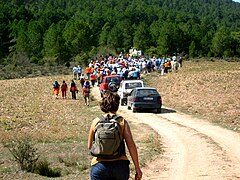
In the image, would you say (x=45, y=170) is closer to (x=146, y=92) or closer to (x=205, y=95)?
(x=146, y=92)

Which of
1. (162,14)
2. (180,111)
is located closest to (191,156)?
(180,111)

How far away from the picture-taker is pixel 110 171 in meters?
5.07

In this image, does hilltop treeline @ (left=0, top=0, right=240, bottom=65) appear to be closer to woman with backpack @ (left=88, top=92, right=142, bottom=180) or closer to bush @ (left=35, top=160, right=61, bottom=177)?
bush @ (left=35, top=160, right=61, bottom=177)

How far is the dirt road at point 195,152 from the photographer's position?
367 inches

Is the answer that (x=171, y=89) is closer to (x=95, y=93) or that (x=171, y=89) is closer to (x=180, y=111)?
(x=95, y=93)

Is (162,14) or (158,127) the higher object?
(162,14)

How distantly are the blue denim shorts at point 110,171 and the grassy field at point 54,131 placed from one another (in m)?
4.10

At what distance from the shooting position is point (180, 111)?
2228cm

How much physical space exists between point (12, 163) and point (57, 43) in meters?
84.4

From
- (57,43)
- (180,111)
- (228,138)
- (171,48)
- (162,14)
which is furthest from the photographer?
(162,14)

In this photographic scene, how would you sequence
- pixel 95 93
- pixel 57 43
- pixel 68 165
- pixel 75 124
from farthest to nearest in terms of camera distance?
pixel 57 43 < pixel 95 93 < pixel 75 124 < pixel 68 165

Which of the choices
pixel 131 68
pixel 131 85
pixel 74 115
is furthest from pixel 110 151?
pixel 131 68

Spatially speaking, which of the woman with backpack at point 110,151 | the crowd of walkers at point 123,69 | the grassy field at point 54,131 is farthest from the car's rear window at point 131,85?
the woman with backpack at point 110,151

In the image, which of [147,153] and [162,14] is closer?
[147,153]
